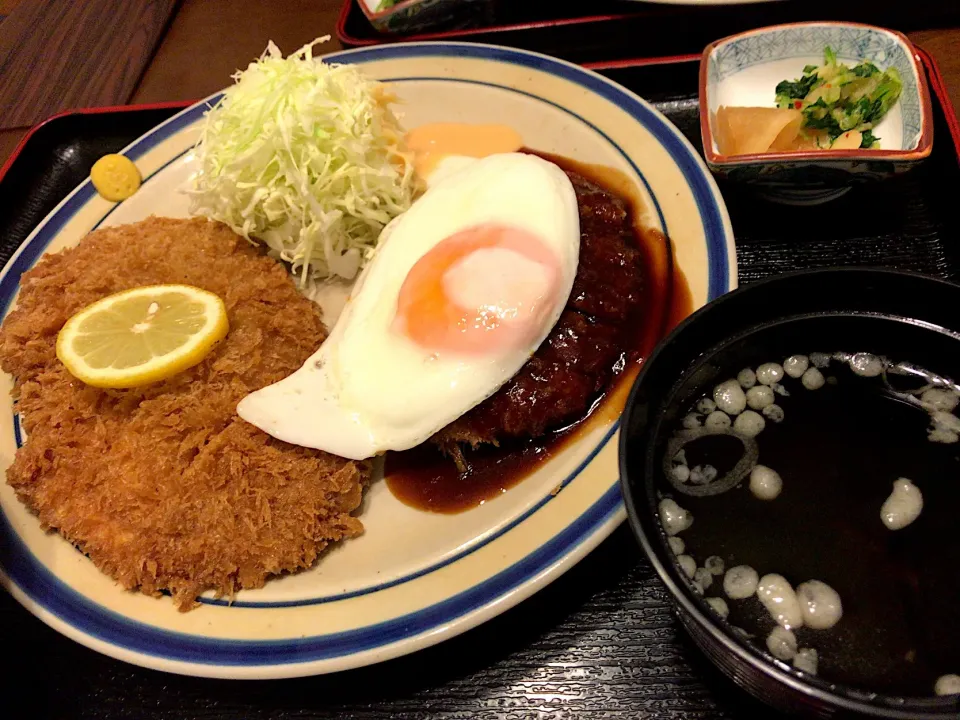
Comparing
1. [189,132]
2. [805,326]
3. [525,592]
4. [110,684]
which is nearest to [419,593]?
[525,592]

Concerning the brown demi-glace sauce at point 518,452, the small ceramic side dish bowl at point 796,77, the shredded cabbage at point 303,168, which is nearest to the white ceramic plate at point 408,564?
the brown demi-glace sauce at point 518,452

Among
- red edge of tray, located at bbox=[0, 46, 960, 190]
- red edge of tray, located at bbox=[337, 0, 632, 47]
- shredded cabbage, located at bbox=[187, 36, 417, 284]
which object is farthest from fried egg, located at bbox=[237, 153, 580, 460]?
red edge of tray, located at bbox=[337, 0, 632, 47]

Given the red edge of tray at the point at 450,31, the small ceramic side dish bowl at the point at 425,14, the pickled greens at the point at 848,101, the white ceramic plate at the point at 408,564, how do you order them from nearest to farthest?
the white ceramic plate at the point at 408,564 → the pickled greens at the point at 848,101 → the red edge of tray at the point at 450,31 → the small ceramic side dish bowl at the point at 425,14

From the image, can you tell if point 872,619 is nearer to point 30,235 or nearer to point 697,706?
point 697,706

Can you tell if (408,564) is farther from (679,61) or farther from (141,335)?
(679,61)

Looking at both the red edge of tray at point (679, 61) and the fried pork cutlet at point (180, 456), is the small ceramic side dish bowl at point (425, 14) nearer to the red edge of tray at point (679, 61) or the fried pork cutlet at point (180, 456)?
the red edge of tray at point (679, 61)

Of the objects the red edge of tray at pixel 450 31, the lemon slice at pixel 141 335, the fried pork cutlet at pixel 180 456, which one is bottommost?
the fried pork cutlet at pixel 180 456
